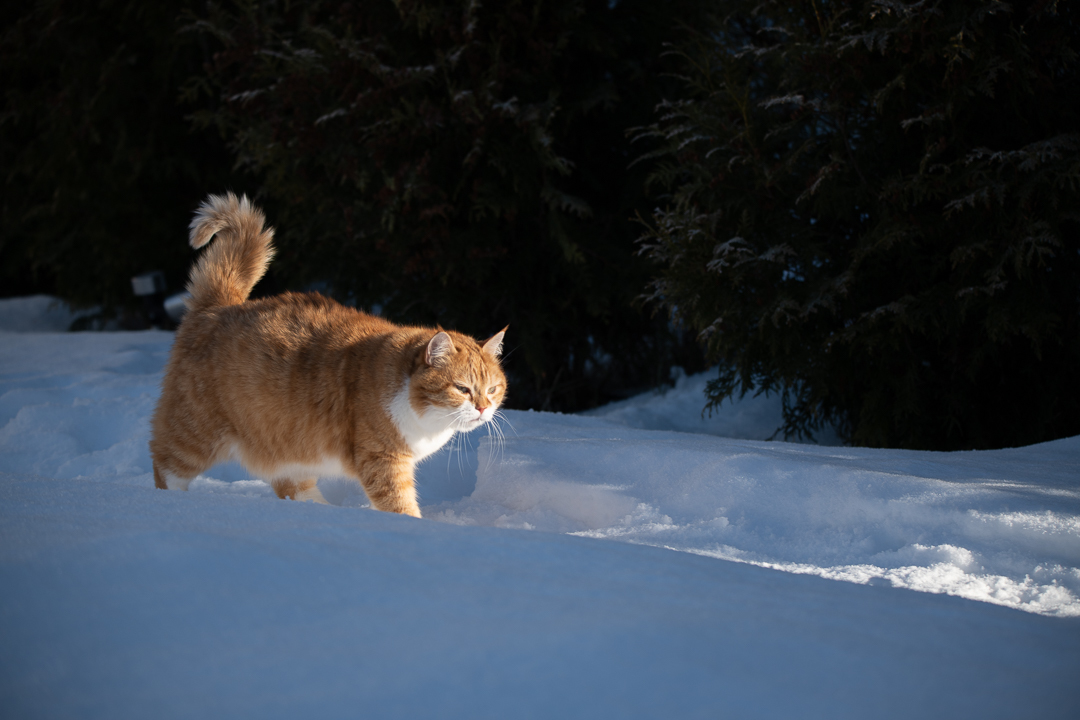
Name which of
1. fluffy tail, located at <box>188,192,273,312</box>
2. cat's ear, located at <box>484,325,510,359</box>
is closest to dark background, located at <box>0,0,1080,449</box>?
cat's ear, located at <box>484,325,510,359</box>

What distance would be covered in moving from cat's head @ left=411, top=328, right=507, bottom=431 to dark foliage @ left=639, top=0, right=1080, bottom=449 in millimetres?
1198

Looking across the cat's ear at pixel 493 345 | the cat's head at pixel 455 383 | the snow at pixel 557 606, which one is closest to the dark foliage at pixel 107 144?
the cat's ear at pixel 493 345

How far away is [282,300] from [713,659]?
250 centimetres

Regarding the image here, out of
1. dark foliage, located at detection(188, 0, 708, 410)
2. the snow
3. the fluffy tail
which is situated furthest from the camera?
dark foliage, located at detection(188, 0, 708, 410)

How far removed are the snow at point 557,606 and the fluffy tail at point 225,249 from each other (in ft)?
4.33

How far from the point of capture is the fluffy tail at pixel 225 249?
3160 mm

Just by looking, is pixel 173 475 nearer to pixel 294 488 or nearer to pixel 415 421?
pixel 294 488

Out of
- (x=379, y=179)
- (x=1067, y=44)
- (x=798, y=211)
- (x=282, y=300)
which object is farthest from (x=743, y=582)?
(x=379, y=179)

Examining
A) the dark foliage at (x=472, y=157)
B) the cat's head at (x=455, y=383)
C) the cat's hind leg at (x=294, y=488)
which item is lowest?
the cat's hind leg at (x=294, y=488)

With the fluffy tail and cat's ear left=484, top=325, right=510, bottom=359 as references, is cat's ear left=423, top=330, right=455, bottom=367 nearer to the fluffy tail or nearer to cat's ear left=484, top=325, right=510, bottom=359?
cat's ear left=484, top=325, right=510, bottom=359

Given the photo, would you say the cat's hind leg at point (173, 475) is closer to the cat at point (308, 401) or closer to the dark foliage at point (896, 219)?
the cat at point (308, 401)

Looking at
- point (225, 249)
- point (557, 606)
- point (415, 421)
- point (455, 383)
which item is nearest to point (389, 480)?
point (415, 421)

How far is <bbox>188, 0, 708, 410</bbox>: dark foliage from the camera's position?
4.38 metres

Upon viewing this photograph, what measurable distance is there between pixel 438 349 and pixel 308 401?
22.4 inches
